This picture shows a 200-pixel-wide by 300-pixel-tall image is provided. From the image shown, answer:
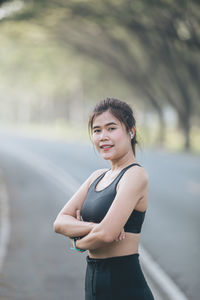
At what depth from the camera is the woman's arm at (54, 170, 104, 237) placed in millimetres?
2904

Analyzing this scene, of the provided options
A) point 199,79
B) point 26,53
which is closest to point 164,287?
point 199,79

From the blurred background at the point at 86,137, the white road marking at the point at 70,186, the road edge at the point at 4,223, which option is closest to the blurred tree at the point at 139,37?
the blurred background at the point at 86,137

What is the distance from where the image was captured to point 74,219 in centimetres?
304

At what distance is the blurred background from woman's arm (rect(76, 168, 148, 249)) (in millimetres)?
480

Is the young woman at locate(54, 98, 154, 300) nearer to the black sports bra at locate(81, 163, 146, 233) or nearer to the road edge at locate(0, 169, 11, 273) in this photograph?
the black sports bra at locate(81, 163, 146, 233)

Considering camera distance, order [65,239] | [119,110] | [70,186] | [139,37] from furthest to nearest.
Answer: [139,37], [70,186], [65,239], [119,110]

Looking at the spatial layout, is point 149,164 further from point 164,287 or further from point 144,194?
point 144,194

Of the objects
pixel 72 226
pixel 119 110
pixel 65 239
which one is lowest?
pixel 65 239

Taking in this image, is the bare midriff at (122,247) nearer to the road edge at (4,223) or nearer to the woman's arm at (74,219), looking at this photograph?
the woman's arm at (74,219)

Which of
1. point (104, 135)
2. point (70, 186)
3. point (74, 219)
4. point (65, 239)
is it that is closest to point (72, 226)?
point (74, 219)

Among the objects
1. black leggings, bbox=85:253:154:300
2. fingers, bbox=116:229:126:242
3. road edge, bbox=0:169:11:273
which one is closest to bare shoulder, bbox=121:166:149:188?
fingers, bbox=116:229:126:242

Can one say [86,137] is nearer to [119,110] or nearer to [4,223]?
[4,223]

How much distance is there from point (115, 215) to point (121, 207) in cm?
5

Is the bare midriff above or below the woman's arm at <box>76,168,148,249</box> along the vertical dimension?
below
